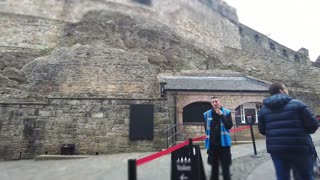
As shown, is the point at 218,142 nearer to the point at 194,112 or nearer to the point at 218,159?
the point at 218,159

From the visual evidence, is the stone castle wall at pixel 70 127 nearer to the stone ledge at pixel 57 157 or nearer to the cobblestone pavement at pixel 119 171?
the stone ledge at pixel 57 157

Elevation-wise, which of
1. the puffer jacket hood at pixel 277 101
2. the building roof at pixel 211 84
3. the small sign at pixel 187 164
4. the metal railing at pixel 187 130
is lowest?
the small sign at pixel 187 164

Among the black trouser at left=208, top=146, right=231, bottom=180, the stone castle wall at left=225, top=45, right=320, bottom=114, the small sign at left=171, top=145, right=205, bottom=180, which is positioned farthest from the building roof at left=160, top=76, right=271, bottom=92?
the small sign at left=171, top=145, right=205, bottom=180

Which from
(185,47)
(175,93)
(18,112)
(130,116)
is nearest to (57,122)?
(18,112)

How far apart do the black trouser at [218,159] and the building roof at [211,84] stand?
7761 millimetres

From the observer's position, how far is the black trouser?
384 cm

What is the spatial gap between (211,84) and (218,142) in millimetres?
9151

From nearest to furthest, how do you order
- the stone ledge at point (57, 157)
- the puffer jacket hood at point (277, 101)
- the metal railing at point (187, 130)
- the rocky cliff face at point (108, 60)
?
1. the puffer jacket hood at point (277, 101)
2. the stone ledge at point (57, 157)
3. the metal railing at point (187, 130)
4. the rocky cliff face at point (108, 60)

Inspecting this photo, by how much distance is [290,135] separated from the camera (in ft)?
10.2

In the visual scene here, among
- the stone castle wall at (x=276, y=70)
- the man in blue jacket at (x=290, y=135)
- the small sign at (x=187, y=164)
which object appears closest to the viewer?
the man in blue jacket at (x=290, y=135)

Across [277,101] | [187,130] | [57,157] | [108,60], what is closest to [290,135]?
[277,101]

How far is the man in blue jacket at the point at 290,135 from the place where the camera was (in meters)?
3.04

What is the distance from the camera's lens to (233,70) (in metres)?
17.5

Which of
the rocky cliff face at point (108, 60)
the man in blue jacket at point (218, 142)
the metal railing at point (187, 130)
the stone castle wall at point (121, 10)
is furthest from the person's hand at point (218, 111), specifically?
the stone castle wall at point (121, 10)
